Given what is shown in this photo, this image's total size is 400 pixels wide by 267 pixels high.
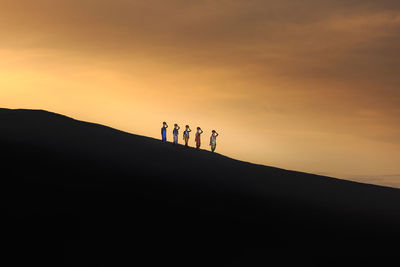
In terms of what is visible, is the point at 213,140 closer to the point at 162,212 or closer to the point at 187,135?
the point at 187,135

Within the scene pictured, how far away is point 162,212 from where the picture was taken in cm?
1677

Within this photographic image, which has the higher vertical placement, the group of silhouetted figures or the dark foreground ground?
the group of silhouetted figures

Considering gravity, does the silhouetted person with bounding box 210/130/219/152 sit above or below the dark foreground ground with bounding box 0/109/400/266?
above

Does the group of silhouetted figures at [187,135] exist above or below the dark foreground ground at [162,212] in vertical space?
above

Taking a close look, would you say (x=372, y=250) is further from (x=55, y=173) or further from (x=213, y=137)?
(x=213, y=137)

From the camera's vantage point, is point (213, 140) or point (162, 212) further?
point (213, 140)

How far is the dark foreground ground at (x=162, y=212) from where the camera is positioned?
13.3m

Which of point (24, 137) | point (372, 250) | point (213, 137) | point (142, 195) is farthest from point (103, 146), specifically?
point (372, 250)

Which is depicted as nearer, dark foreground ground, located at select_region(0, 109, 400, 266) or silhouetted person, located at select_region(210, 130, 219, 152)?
dark foreground ground, located at select_region(0, 109, 400, 266)

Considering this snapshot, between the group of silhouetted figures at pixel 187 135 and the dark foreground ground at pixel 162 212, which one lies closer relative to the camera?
the dark foreground ground at pixel 162 212

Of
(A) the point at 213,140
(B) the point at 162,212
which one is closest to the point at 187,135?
(A) the point at 213,140

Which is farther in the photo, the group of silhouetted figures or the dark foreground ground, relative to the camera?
the group of silhouetted figures

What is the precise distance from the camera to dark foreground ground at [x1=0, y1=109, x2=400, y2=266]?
43.7ft

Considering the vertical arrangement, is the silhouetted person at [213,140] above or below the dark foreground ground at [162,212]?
above
